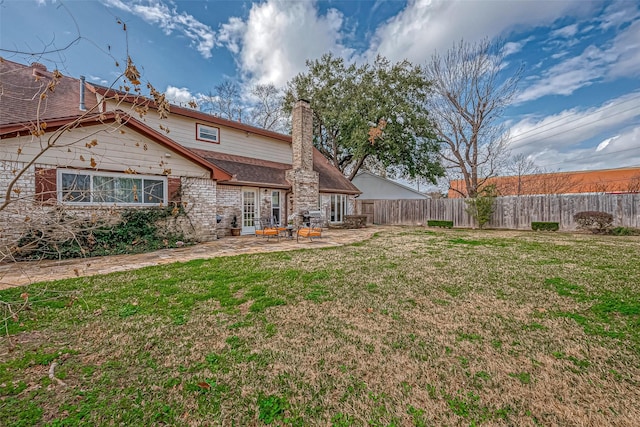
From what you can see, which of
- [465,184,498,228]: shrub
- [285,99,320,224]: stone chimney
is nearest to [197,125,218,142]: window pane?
[285,99,320,224]: stone chimney

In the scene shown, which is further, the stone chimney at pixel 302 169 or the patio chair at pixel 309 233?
the stone chimney at pixel 302 169

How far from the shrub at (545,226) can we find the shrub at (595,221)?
963 mm

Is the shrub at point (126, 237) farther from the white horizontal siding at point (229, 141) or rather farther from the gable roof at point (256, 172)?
the white horizontal siding at point (229, 141)

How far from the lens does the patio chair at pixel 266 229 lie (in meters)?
10.1

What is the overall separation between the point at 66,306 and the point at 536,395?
5.36m

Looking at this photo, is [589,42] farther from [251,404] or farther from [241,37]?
[251,404]

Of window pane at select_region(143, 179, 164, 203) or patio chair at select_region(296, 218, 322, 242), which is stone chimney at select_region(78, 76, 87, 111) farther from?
patio chair at select_region(296, 218, 322, 242)

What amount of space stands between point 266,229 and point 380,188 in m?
14.5

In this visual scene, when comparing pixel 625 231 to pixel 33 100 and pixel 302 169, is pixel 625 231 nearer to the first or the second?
pixel 302 169

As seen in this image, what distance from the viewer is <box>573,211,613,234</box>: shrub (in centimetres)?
1202

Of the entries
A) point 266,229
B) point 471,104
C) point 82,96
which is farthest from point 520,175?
point 82,96

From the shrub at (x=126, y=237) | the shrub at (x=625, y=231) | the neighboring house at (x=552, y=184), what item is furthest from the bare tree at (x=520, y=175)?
the shrub at (x=126, y=237)

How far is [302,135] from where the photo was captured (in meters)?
13.2

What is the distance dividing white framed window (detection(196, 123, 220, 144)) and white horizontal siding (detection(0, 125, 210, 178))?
325cm
